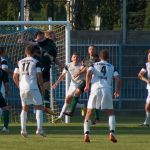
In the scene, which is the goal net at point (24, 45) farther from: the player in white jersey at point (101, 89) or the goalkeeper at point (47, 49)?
the player in white jersey at point (101, 89)

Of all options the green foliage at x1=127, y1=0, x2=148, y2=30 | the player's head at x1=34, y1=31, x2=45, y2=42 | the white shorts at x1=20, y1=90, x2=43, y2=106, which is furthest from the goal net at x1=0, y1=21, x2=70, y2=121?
the green foliage at x1=127, y1=0, x2=148, y2=30

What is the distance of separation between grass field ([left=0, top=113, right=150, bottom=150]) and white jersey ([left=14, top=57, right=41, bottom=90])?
1.18 meters

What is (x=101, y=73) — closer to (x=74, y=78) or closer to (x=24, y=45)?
(x=74, y=78)

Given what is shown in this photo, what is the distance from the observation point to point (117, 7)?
42.1m

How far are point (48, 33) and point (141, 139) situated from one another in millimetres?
4857

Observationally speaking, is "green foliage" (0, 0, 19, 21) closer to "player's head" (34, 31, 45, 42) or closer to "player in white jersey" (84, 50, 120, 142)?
"player's head" (34, 31, 45, 42)

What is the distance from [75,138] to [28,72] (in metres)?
1.82

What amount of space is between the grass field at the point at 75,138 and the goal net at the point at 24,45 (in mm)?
1789

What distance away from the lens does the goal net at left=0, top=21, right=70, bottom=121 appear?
24.5 metres

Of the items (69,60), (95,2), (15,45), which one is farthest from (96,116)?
(95,2)

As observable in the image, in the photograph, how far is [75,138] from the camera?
19359mm

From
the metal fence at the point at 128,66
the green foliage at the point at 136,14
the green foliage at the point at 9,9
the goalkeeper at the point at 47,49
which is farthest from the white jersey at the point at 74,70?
the green foliage at the point at 136,14

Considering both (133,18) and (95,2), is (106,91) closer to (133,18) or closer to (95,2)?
(95,2)

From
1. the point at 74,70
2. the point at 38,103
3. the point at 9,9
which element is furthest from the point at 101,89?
the point at 9,9
